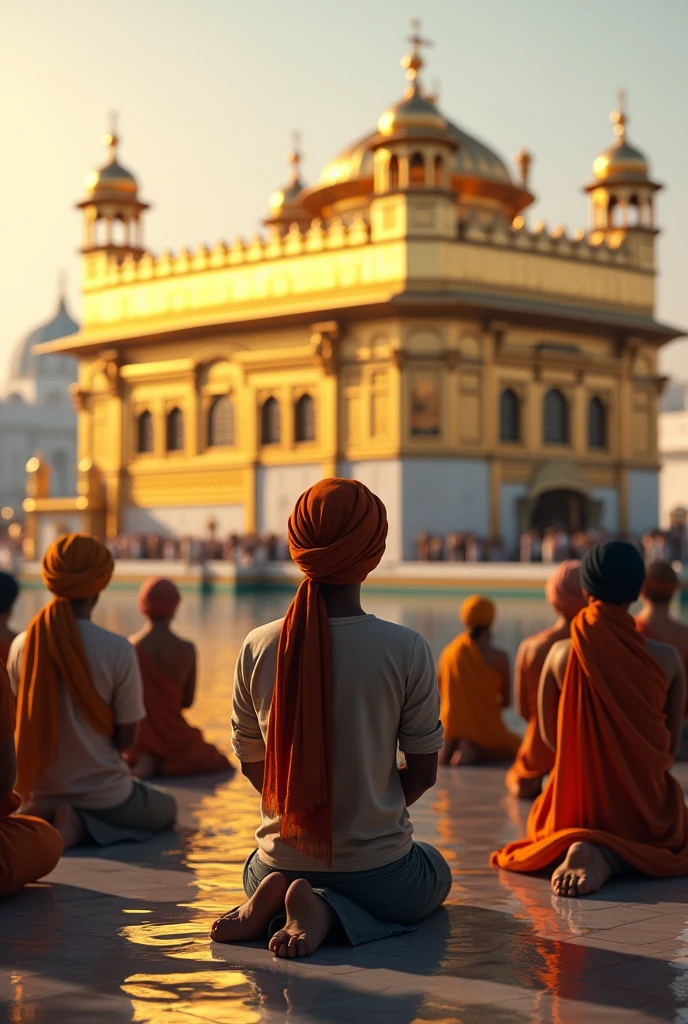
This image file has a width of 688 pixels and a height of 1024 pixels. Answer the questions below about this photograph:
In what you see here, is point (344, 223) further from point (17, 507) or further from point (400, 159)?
point (17, 507)

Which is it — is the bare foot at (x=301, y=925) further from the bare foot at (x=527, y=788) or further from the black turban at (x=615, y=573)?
the bare foot at (x=527, y=788)

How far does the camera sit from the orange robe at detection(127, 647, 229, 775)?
7121mm

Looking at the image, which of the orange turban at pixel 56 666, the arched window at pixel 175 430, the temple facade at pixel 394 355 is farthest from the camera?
the arched window at pixel 175 430

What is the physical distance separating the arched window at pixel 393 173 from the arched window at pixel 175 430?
8.14 meters

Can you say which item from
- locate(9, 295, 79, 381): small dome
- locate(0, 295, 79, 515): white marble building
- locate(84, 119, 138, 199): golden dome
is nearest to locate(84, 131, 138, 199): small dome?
locate(84, 119, 138, 199): golden dome

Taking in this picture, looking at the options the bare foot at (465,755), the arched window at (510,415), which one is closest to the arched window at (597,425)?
the arched window at (510,415)

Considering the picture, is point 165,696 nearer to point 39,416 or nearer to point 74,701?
point 74,701

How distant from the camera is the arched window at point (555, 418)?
34.0 m

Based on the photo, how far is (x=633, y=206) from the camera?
35.4 metres

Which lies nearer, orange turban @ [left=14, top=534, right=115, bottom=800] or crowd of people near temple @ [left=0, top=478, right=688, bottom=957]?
crowd of people near temple @ [left=0, top=478, right=688, bottom=957]

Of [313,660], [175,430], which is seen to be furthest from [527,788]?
[175,430]

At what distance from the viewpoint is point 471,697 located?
7688mm

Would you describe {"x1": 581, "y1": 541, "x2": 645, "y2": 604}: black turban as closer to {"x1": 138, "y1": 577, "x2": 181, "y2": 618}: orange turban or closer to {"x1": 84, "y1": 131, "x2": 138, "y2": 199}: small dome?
{"x1": 138, "y1": 577, "x2": 181, "y2": 618}: orange turban

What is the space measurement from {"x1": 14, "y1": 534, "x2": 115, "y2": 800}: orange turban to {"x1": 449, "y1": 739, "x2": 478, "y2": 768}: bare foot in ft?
9.04
